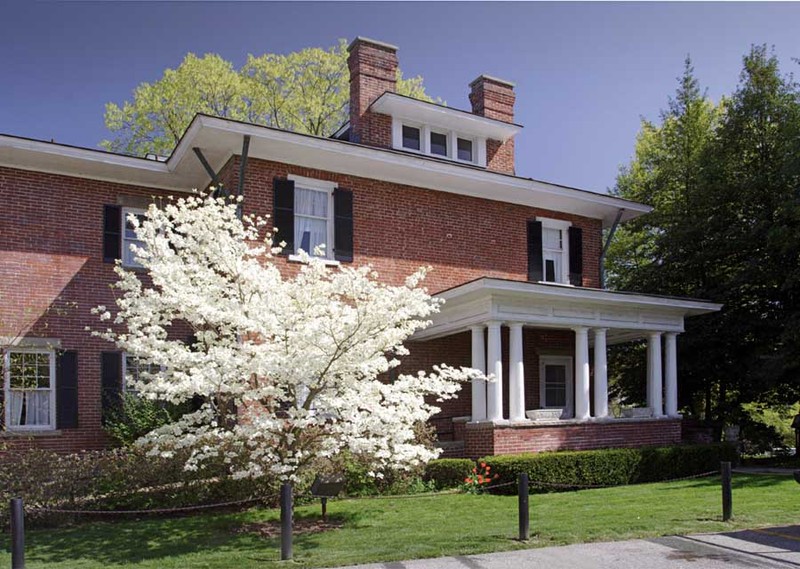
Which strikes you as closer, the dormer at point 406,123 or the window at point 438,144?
the dormer at point 406,123

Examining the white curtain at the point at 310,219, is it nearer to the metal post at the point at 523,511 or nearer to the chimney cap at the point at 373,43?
the chimney cap at the point at 373,43

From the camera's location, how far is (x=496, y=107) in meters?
24.3

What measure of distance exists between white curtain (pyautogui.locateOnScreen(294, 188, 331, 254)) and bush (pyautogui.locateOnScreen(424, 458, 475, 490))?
5.60 m

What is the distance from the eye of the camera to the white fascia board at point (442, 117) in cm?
2086

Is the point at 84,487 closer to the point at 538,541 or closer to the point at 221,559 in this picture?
the point at 221,559

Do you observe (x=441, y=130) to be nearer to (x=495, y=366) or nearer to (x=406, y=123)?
(x=406, y=123)

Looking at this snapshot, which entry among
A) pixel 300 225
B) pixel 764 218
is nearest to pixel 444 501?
pixel 300 225

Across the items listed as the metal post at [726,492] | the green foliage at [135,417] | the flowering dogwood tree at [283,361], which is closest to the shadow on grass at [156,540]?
the flowering dogwood tree at [283,361]

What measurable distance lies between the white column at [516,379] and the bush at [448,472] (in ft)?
5.74

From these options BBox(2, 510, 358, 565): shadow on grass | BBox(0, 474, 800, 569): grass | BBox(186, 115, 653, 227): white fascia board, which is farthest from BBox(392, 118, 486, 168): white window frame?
BBox(2, 510, 358, 565): shadow on grass

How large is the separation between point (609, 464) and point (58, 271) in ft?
41.1

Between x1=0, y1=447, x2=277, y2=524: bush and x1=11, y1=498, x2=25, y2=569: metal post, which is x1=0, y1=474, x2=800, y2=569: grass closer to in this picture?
x1=0, y1=447, x2=277, y2=524: bush

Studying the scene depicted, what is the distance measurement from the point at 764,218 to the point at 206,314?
59.9ft

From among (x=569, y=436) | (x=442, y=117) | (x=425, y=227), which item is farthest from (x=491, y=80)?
(x=569, y=436)
